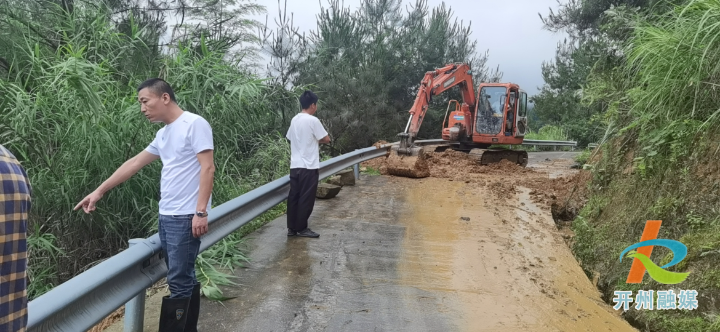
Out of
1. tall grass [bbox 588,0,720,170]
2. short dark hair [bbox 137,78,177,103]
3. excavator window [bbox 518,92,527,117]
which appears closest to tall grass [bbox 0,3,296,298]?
short dark hair [bbox 137,78,177,103]

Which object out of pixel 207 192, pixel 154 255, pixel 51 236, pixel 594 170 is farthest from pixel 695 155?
pixel 51 236

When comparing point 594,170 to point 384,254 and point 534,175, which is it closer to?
point 384,254

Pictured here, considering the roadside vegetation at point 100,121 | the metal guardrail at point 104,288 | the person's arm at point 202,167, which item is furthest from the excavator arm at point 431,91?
the person's arm at point 202,167

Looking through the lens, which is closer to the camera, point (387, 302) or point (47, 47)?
point (387, 302)

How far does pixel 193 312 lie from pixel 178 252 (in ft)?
1.41

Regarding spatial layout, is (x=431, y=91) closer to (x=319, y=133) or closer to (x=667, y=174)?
(x=319, y=133)

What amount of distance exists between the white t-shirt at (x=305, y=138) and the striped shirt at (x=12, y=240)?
4194 millimetres

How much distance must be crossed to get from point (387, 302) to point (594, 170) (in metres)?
4.48

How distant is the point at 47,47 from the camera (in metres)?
6.05

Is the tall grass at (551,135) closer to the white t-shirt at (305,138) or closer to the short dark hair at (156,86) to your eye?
the white t-shirt at (305,138)

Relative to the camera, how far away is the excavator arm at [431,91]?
11579mm

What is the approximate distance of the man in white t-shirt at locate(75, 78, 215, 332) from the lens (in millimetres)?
3159

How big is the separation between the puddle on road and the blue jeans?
162 centimetres

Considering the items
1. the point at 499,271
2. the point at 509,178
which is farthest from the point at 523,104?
the point at 499,271
